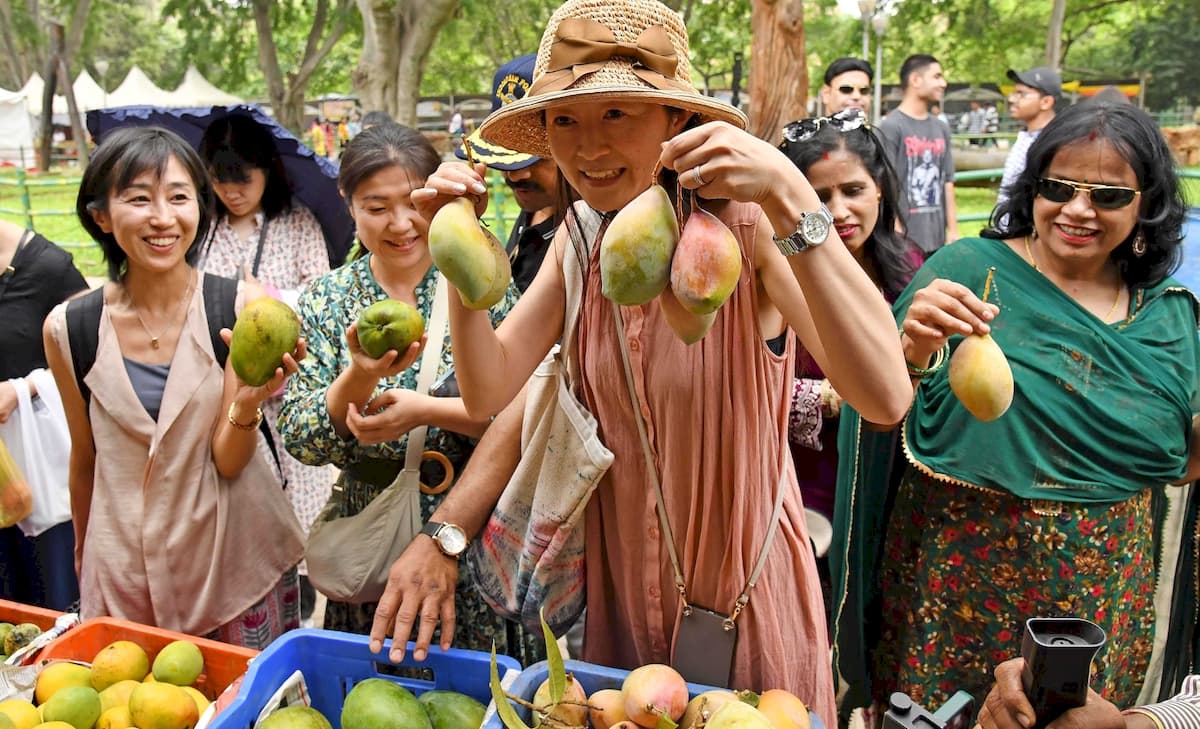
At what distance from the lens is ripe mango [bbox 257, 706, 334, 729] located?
159 cm

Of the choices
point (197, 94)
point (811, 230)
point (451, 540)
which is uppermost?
point (197, 94)

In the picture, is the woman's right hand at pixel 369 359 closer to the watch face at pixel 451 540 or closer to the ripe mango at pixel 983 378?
the watch face at pixel 451 540

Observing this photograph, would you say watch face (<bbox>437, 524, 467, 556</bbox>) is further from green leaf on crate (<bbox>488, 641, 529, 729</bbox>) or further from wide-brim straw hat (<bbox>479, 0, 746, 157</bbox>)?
wide-brim straw hat (<bbox>479, 0, 746, 157</bbox>)

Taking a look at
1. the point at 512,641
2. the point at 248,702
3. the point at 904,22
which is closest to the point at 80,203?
the point at 248,702

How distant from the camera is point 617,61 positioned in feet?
4.38

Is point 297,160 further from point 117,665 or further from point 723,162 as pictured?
point 723,162

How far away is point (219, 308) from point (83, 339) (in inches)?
13.4

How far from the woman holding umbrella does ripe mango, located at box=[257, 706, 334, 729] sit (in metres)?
1.77

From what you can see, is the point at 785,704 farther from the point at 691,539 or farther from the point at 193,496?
the point at 193,496

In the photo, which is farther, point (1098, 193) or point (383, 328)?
point (1098, 193)

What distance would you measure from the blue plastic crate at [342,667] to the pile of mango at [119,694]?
185 mm

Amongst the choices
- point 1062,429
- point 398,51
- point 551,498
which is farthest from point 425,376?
point 398,51

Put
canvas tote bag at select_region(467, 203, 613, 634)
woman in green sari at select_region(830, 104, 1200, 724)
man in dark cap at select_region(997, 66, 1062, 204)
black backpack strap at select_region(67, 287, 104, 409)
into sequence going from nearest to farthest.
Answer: canvas tote bag at select_region(467, 203, 613, 634), woman in green sari at select_region(830, 104, 1200, 724), black backpack strap at select_region(67, 287, 104, 409), man in dark cap at select_region(997, 66, 1062, 204)

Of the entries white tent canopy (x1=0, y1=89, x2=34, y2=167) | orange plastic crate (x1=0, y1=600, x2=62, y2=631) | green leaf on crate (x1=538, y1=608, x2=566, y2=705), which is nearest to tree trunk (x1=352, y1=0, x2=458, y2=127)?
orange plastic crate (x1=0, y1=600, x2=62, y2=631)
